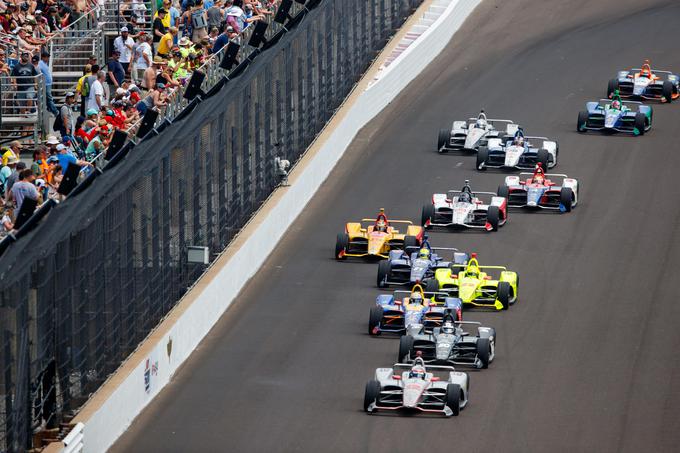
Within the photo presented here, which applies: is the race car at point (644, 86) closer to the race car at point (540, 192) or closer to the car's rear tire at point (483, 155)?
the car's rear tire at point (483, 155)

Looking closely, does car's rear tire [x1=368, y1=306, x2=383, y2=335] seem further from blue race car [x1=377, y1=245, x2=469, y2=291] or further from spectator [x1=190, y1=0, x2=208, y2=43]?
spectator [x1=190, y1=0, x2=208, y2=43]

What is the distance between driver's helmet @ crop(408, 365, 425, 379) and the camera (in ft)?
87.0

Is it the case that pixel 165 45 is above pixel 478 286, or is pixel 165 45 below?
above

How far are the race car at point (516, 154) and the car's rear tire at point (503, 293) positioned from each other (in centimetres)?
836

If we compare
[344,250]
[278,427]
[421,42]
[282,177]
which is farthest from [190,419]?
[421,42]

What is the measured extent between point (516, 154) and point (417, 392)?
13.6 m

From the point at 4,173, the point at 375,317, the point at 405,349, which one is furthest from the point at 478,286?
the point at 4,173

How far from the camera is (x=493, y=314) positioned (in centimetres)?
3070

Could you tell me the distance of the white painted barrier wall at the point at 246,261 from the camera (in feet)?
82.7

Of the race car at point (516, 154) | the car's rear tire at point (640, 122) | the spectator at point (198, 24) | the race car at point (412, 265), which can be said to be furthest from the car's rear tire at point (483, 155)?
the spectator at point (198, 24)

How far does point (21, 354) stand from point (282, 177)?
562 inches

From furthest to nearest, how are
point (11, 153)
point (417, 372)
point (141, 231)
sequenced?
point (11, 153)
point (141, 231)
point (417, 372)

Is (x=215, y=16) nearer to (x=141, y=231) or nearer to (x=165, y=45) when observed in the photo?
(x=165, y=45)

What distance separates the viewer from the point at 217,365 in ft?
93.0
